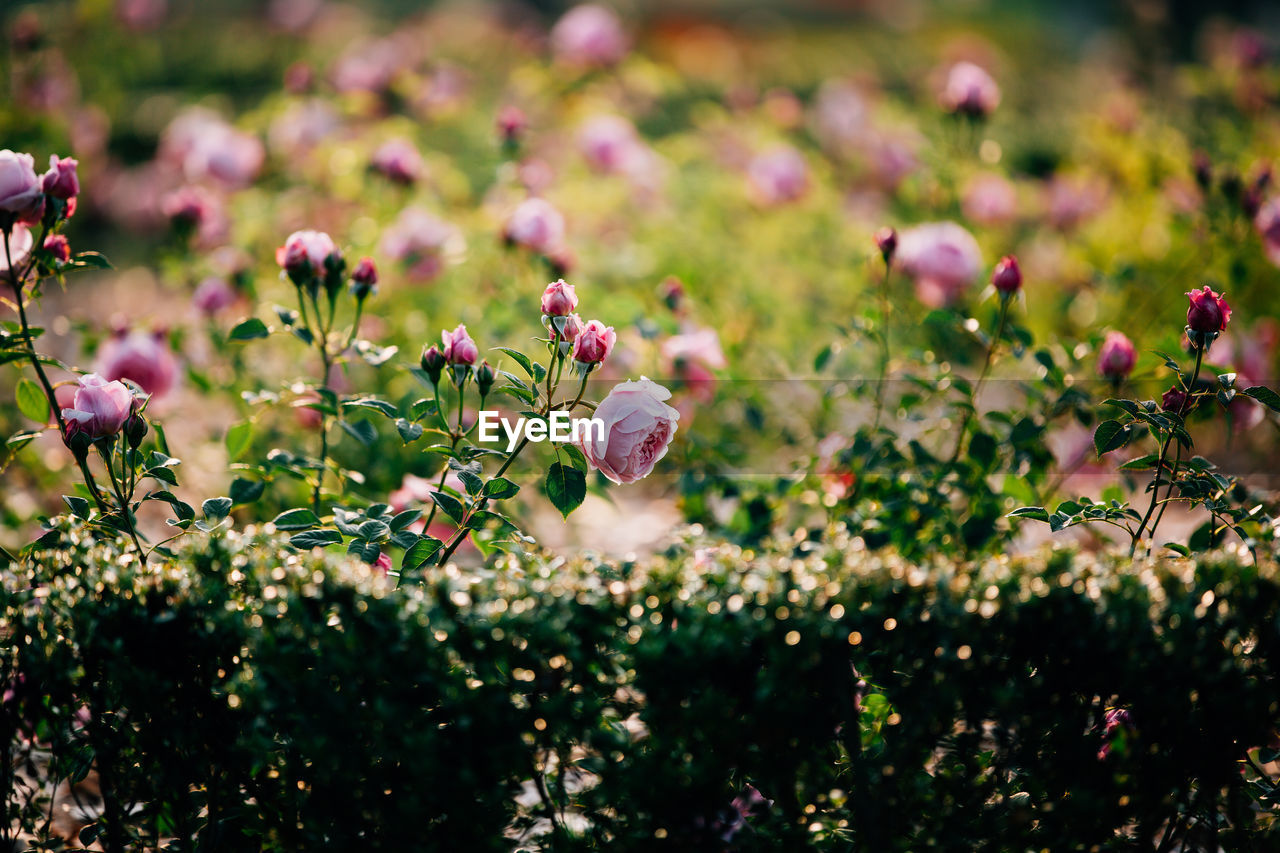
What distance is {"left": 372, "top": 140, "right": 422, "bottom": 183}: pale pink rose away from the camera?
9.16ft

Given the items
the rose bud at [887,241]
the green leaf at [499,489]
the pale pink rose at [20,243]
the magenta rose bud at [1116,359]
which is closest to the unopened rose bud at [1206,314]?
the magenta rose bud at [1116,359]

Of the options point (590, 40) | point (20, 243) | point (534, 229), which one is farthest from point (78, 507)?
point (590, 40)

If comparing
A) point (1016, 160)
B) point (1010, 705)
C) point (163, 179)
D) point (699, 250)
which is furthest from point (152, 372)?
point (1016, 160)

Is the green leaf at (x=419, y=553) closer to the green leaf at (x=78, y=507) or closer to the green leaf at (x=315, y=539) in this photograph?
the green leaf at (x=315, y=539)

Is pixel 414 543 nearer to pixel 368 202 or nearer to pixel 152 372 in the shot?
pixel 152 372

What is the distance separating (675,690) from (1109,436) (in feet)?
2.95

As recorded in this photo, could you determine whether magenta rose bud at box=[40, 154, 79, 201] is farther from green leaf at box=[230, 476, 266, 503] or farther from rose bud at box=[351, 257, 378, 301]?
green leaf at box=[230, 476, 266, 503]

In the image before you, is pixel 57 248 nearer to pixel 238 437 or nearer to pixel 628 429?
pixel 238 437

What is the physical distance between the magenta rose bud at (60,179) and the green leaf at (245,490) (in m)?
0.59

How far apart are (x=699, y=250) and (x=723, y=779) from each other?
265 cm

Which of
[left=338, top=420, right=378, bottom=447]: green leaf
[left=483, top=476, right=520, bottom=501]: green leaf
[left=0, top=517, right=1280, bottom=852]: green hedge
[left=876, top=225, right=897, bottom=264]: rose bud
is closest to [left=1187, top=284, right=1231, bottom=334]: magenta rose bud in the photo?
[left=0, top=517, right=1280, bottom=852]: green hedge

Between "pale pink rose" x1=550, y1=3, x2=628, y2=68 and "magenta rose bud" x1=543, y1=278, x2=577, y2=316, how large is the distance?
8.86 ft

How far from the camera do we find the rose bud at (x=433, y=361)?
1553mm

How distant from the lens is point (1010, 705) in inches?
56.9
